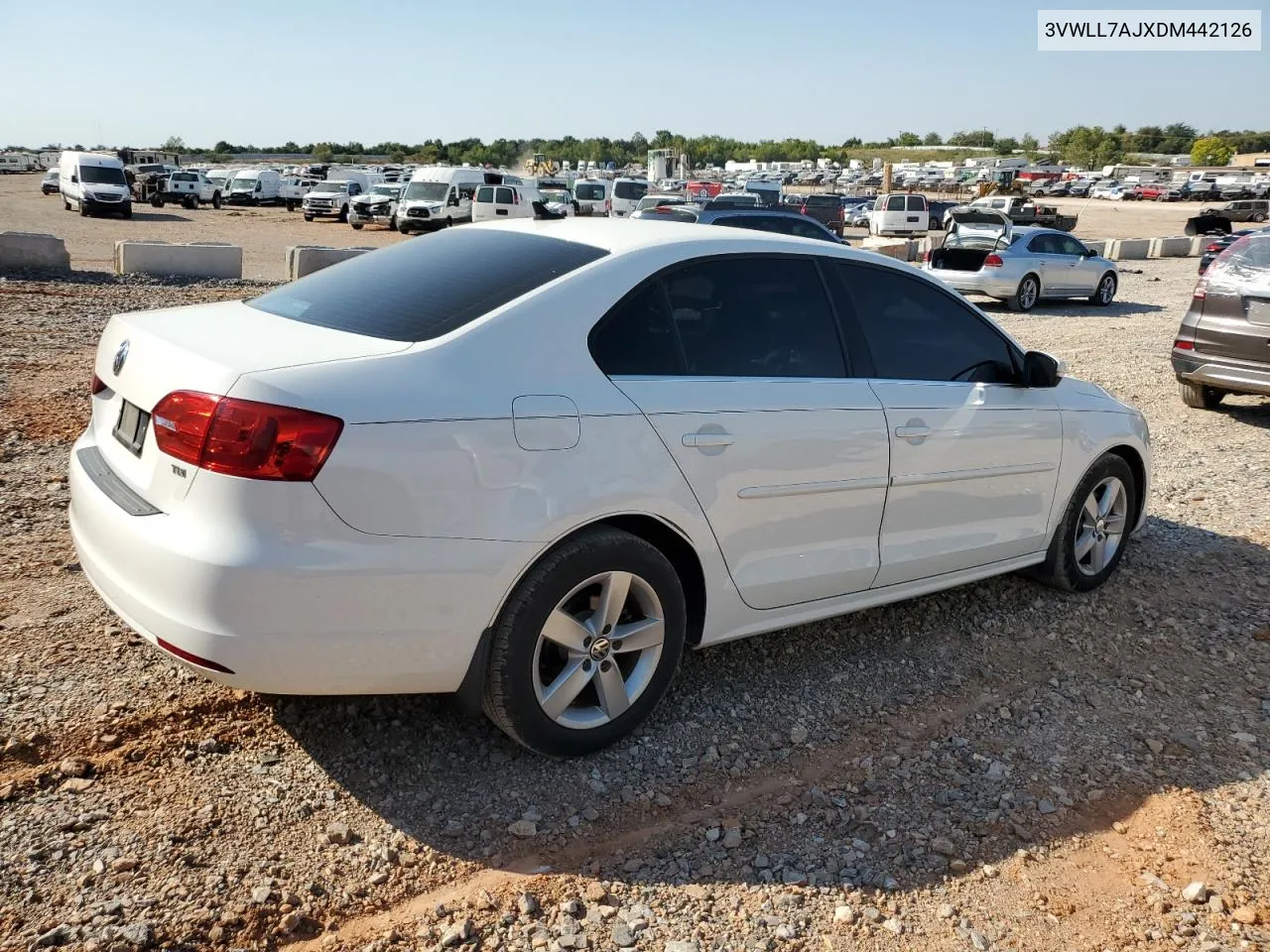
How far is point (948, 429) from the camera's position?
404 centimetres

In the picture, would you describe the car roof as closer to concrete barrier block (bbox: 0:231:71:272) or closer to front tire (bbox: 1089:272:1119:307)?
concrete barrier block (bbox: 0:231:71:272)

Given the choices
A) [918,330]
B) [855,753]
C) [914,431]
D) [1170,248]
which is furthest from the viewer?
[1170,248]

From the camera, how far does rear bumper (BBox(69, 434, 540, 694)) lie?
2637 millimetres

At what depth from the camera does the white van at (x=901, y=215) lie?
3934 cm

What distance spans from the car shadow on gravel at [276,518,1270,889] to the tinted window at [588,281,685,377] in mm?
1252

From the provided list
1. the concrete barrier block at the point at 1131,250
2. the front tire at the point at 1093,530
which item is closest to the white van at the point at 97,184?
the concrete barrier block at the point at 1131,250

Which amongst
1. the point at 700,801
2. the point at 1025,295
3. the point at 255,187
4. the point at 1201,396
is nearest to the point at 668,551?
the point at 700,801

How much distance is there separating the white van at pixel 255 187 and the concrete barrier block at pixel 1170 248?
125 ft

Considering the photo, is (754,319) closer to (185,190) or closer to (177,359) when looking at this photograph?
(177,359)

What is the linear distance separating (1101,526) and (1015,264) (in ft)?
42.8

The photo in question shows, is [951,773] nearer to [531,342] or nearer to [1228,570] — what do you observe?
[531,342]

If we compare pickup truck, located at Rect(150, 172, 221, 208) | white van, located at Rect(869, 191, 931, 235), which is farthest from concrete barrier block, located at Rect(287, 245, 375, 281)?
pickup truck, located at Rect(150, 172, 221, 208)

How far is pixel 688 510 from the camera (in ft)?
10.8

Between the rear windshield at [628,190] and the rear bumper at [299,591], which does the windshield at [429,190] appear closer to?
the rear windshield at [628,190]
